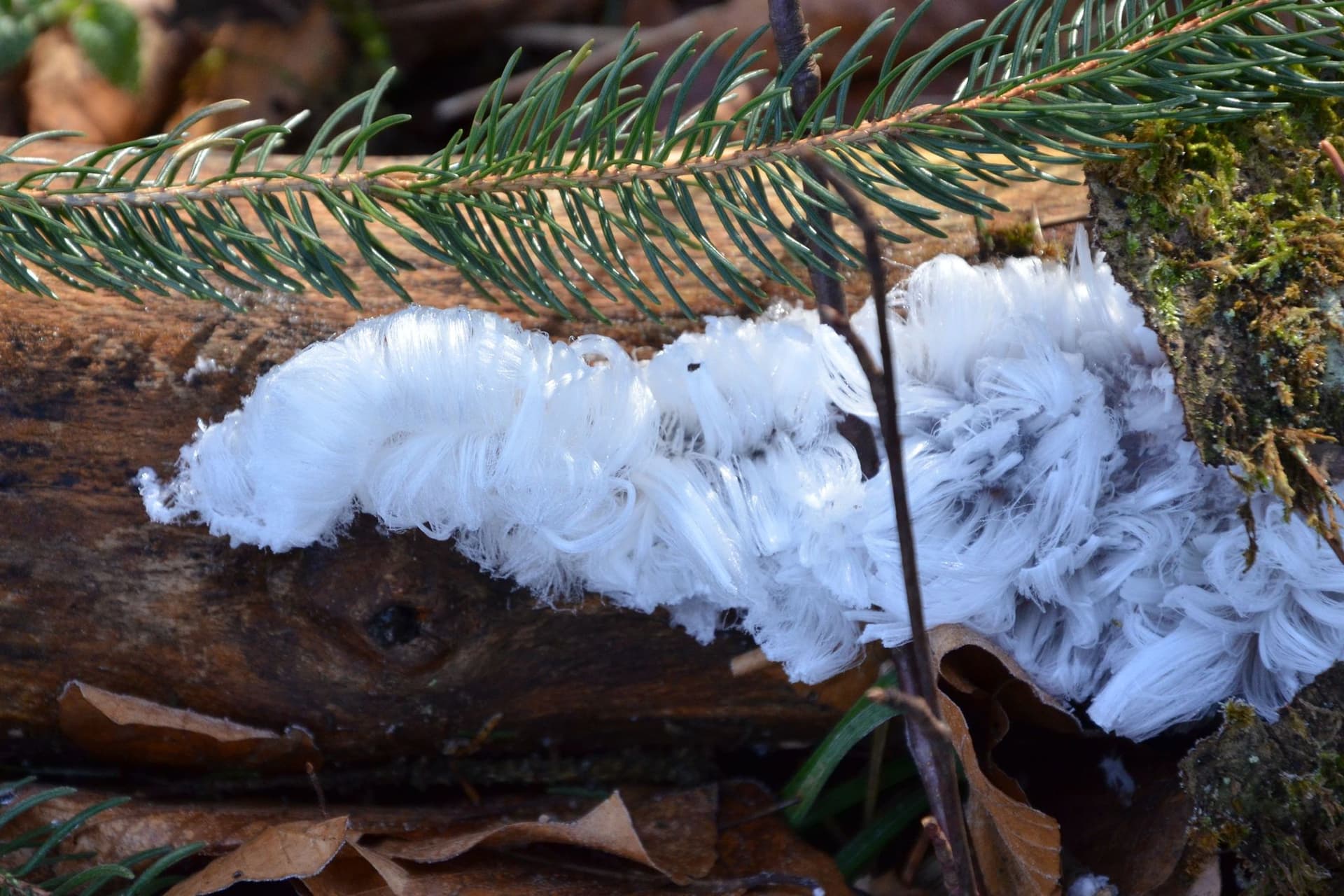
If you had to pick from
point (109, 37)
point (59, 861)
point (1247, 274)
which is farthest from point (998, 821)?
point (109, 37)

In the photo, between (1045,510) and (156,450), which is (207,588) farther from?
(1045,510)

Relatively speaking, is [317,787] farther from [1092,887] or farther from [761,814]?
[1092,887]

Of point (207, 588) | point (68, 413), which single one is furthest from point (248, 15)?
point (207, 588)

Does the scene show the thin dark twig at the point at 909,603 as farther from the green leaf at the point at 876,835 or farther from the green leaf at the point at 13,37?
the green leaf at the point at 13,37

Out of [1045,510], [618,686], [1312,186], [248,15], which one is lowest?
[618,686]

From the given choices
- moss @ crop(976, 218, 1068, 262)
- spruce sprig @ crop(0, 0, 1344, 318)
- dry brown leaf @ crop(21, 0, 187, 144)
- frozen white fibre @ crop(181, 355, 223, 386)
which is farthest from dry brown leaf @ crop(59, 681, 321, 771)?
dry brown leaf @ crop(21, 0, 187, 144)

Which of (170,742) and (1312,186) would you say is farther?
(170,742)

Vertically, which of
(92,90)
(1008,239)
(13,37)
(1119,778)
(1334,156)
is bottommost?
(1119,778)

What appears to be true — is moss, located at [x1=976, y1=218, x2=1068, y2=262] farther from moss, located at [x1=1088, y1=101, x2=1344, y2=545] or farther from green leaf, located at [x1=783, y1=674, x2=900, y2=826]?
green leaf, located at [x1=783, y1=674, x2=900, y2=826]
